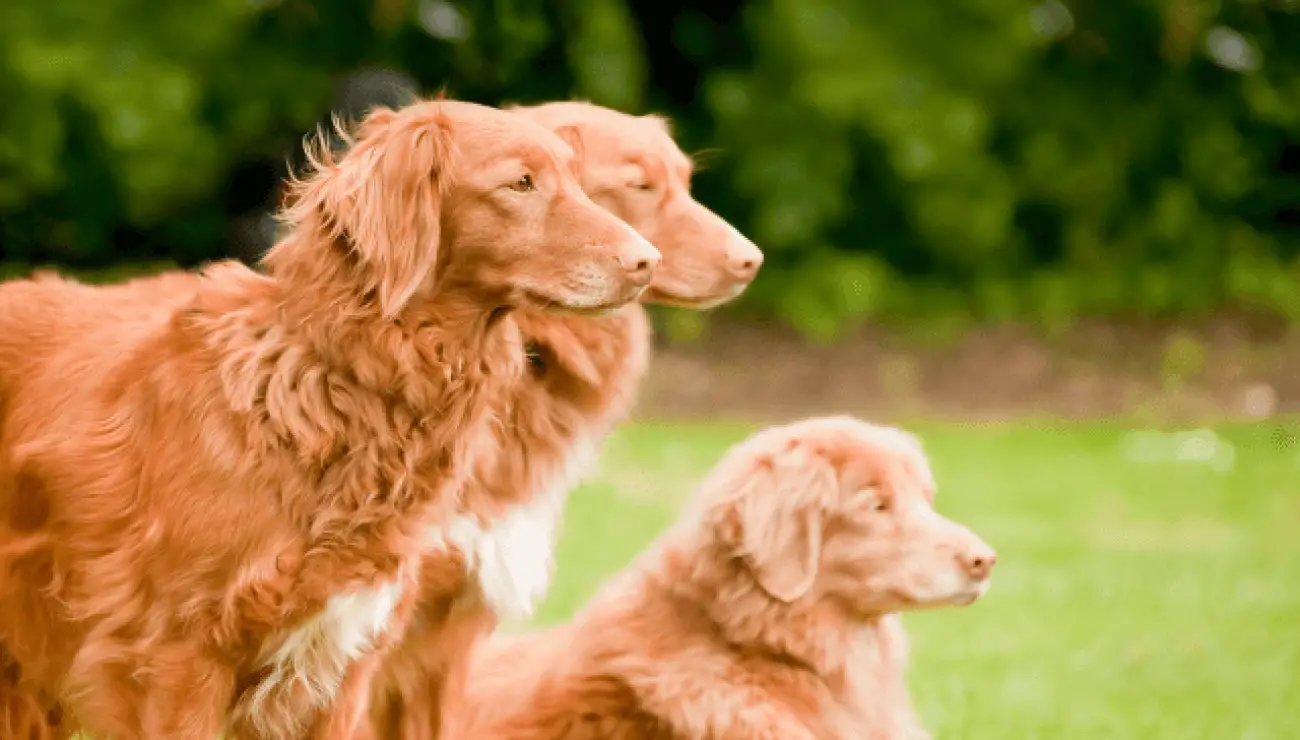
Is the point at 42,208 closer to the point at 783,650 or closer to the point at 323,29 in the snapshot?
the point at 323,29

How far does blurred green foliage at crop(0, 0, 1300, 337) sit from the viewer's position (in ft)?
54.6

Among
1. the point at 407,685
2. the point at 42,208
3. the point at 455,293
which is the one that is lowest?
the point at 42,208

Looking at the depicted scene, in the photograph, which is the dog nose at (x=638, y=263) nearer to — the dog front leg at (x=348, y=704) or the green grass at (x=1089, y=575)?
the dog front leg at (x=348, y=704)

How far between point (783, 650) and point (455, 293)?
1.41 m

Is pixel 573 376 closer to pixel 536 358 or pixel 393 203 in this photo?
pixel 536 358

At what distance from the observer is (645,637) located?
5.07 m

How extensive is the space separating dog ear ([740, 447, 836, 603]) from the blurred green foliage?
38.8 ft

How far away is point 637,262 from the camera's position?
4.33m

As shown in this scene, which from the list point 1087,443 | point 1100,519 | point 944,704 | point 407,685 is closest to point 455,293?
point 407,685

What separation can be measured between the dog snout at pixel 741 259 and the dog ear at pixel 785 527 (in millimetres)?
659

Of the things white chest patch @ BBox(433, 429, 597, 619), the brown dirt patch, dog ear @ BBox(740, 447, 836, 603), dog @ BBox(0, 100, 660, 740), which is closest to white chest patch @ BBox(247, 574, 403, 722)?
dog @ BBox(0, 100, 660, 740)

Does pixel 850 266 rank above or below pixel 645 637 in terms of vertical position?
above

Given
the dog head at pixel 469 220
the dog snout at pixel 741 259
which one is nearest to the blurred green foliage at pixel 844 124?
the dog snout at pixel 741 259

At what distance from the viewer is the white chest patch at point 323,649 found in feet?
13.9
